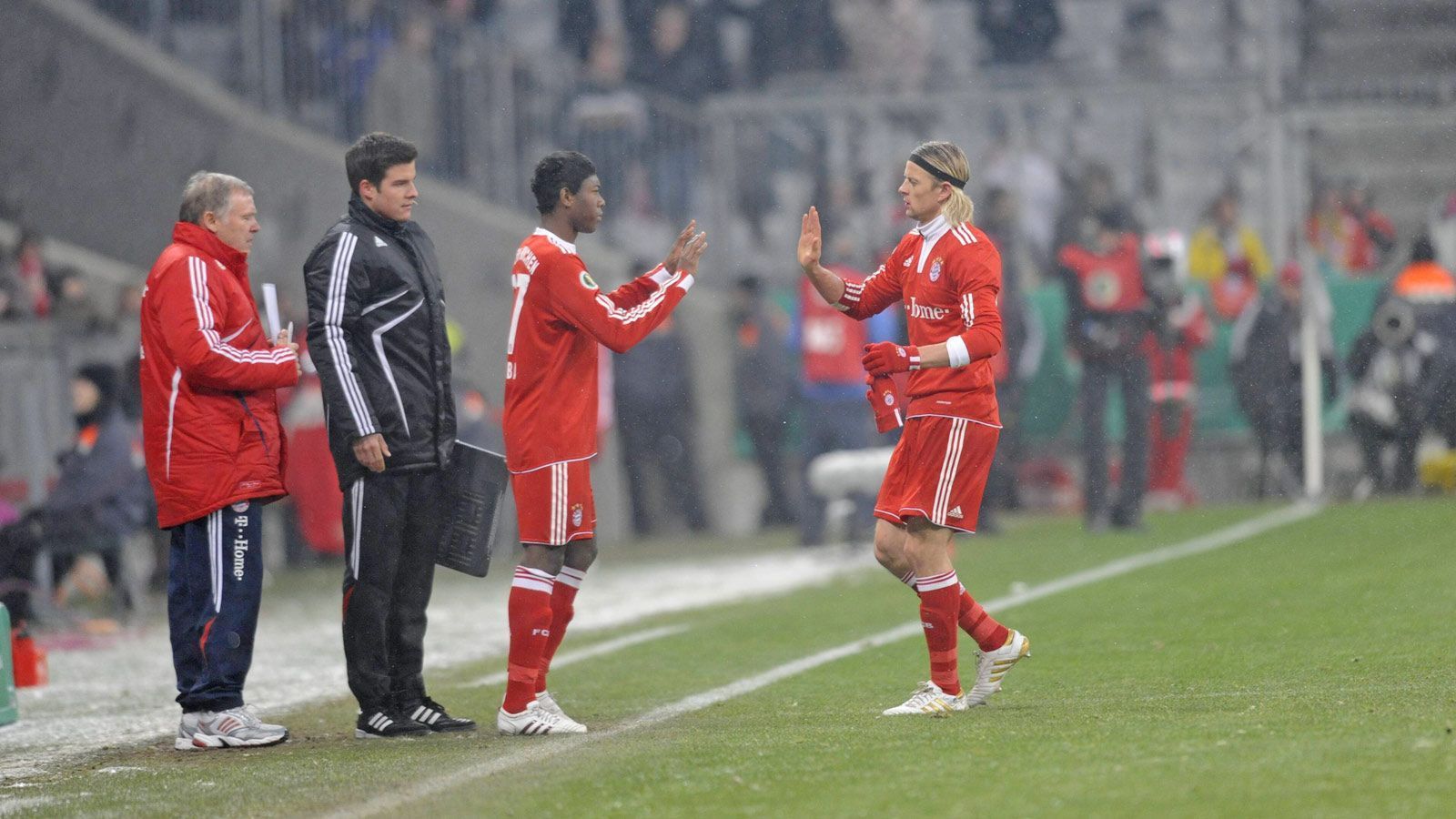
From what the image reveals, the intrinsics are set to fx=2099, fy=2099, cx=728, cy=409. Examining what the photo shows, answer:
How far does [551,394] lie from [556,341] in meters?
0.19

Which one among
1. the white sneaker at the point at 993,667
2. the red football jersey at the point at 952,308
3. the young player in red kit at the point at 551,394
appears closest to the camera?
the red football jersey at the point at 952,308

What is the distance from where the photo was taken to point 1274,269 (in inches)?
717

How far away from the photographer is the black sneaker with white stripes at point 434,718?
7699mm

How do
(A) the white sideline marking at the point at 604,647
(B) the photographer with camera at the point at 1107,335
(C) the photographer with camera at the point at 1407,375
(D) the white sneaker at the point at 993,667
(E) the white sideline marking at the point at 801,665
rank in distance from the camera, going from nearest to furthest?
1. (E) the white sideline marking at the point at 801,665
2. (D) the white sneaker at the point at 993,667
3. (A) the white sideline marking at the point at 604,647
4. (B) the photographer with camera at the point at 1107,335
5. (C) the photographer with camera at the point at 1407,375

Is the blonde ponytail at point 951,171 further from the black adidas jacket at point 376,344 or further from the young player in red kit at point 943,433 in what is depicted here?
the black adidas jacket at point 376,344

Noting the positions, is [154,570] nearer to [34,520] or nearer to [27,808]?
[34,520]

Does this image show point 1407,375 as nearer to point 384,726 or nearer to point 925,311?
point 925,311

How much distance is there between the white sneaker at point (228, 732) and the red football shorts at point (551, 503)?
1207 mm

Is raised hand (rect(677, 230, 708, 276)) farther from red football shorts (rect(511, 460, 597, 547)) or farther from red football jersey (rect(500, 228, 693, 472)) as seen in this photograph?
red football shorts (rect(511, 460, 597, 547))

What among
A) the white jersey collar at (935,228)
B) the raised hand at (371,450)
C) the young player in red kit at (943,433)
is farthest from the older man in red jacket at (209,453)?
the white jersey collar at (935,228)


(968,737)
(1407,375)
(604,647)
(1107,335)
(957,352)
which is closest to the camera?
(968,737)

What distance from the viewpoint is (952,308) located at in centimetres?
738

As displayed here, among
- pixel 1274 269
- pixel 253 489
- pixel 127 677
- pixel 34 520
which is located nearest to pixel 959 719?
pixel 253 489

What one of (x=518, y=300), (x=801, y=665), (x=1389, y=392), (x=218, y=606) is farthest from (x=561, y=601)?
(x=1389, y=392)
